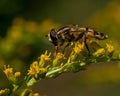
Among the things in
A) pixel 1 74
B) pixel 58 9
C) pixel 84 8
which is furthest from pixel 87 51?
pixel 84 8

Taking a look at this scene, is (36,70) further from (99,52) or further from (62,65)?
(99,52)

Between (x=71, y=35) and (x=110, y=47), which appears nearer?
Answer: (x=110, y=47)

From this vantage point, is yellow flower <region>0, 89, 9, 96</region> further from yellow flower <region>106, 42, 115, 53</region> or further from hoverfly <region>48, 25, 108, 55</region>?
yellow flower <region>106, 42, 115, 53</region>

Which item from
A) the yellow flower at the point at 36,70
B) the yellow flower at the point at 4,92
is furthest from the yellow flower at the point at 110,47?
the yellow flower at the point at 4,92

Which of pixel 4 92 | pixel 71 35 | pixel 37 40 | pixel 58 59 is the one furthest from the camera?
pixel 37 40

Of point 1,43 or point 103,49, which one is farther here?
point 1,43

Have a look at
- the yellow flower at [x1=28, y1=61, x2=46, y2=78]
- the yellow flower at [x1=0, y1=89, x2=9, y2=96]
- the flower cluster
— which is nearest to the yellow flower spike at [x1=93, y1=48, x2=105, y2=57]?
the flower cluster

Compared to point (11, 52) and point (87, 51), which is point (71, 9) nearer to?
point (11, 52)

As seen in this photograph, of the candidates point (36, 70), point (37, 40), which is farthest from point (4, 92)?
point (37, 40)
